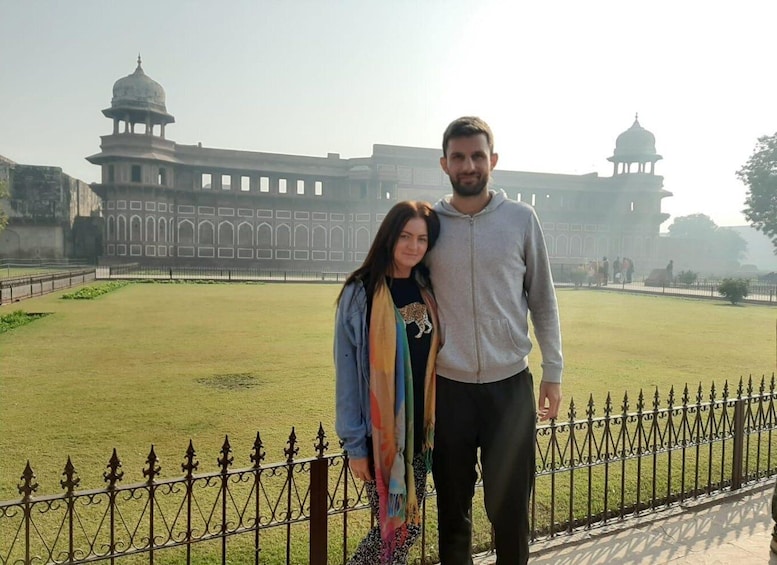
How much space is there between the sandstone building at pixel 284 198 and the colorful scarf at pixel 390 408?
3683cm

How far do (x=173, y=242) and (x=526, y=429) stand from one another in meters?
37.9

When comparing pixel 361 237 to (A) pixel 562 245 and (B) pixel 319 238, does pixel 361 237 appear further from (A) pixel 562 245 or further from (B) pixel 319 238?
(A) pixel 562 245

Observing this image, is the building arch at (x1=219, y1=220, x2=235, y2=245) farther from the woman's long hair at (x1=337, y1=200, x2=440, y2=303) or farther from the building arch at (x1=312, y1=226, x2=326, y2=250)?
Answer: the woman's long hair at (x1=337, y1=200, x2=440, y2=303)

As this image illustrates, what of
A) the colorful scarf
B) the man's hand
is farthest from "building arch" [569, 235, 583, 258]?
the colorful scarf

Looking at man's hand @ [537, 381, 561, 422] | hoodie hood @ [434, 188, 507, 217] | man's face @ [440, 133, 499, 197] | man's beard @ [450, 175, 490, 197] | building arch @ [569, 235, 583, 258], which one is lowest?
man's hand @ [537, 381, 561, 422]

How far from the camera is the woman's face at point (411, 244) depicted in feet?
6.90

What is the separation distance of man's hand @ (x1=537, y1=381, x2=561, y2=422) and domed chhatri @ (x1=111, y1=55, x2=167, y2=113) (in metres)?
39.1

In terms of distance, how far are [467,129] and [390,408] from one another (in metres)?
1.02

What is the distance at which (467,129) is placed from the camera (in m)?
2.14

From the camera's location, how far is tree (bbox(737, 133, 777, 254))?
3750 cm

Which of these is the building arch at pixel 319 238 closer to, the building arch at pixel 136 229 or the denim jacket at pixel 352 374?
the building arch at pixel 136 229

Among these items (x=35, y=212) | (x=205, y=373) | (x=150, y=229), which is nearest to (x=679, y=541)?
(x=205, y=373)

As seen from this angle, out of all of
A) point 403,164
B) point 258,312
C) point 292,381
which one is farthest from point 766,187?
point 292,381

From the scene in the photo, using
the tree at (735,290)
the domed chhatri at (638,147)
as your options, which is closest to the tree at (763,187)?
the domed chhatri at (638,147)
